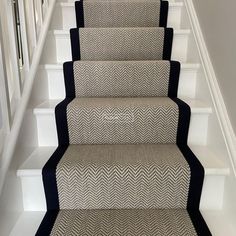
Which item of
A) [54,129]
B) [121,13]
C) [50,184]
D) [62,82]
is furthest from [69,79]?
[121,13]

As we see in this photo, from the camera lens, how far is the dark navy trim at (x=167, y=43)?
160 cm

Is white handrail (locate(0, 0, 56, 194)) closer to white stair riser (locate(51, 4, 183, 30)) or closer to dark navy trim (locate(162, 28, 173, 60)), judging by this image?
white stair riser (locate(51, 4, 183, 30))

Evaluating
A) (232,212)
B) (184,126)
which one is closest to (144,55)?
(184,126)

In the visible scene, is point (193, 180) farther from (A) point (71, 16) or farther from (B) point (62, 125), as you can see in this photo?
(A) point (71, 16)

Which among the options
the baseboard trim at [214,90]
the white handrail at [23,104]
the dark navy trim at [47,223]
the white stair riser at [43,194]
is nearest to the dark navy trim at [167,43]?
the baseboard trim at [214,90]

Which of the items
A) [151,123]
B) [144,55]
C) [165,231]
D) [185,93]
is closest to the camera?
[165,231]

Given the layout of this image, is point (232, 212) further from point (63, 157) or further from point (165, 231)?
point (63, 157)

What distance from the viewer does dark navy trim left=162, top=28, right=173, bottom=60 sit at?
63.2 inches

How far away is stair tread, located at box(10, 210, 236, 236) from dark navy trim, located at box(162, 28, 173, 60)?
2.97ft

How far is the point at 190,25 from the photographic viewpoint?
5.42ft

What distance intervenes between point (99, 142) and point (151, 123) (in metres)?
0.24

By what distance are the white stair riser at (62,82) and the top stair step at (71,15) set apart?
0.51 metres

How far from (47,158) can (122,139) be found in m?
0.32

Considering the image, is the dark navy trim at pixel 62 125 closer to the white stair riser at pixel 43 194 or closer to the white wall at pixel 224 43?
the white stair riser at pixel 43 194
